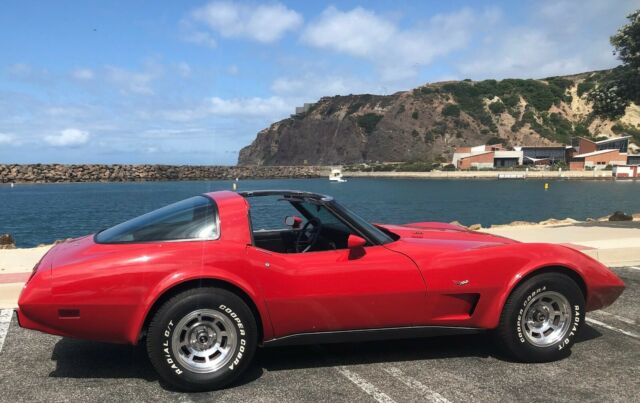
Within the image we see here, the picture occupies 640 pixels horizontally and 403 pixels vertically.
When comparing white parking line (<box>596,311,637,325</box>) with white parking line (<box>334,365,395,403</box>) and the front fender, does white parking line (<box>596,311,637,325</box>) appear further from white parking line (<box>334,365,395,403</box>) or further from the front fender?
white parking line (<box>334,365,395,403</box>)

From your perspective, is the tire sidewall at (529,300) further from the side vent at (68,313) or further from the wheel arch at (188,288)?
the side vent at (68,313)

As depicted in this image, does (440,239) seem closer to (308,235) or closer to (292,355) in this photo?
(308,235)

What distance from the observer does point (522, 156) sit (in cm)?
13775

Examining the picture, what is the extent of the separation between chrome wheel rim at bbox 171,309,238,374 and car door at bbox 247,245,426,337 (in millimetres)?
354

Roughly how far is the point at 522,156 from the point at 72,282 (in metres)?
145

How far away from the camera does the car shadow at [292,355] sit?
4.16m

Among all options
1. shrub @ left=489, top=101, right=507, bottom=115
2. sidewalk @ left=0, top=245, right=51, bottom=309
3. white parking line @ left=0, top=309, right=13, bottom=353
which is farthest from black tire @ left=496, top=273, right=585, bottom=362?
shrub @ left=489, top=101, right=507, bottom=115

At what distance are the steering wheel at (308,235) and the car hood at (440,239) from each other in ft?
2.23

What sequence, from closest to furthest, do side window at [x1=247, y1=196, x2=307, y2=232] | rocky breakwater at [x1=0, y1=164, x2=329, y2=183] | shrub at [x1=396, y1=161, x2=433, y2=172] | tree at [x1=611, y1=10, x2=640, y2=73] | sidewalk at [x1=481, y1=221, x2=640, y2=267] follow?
side window at [x1=247, y1=196, x2=307, y2=232]
sidewalk at [x1=481, y1=221, x2=640, y2=267]
tree at [x1=611, y1=10, x2=640, y2=73]
rocky breakwater at [x1=0, y1=164, x2=329, y2=183]
shrub at [x1=396, y1=161, x2=433, y2=172]

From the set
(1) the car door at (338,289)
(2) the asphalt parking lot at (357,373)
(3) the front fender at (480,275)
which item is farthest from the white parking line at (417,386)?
(3) the front fender at (480,275)

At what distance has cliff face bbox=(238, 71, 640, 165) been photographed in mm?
155250

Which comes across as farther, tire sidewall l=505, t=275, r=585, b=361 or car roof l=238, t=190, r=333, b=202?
car roof l=238, t=190, r=333, b=202

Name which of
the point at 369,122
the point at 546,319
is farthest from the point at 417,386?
the point at 369,122

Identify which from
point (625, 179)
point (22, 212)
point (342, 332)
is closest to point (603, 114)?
point (342, 332)
